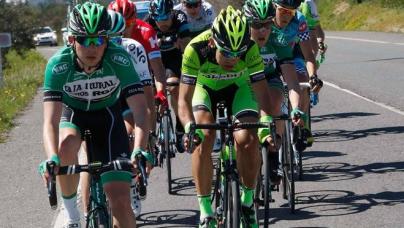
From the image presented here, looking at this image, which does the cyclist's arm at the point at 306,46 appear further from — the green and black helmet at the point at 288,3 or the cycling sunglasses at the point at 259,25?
the cycling sunglasses at the point at 259,25

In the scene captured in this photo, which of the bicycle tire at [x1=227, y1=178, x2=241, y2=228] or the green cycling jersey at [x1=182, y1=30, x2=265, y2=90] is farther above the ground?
the green cycling jersey at [x1=182, y1=30, x2=265, y2=90]

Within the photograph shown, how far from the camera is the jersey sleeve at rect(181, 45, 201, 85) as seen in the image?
6812 mm

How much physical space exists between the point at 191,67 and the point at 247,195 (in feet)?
3.44

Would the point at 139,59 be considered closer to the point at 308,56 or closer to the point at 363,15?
the point at 308,56

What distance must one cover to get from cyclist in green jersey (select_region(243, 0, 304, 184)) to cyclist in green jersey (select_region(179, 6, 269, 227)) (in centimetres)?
28

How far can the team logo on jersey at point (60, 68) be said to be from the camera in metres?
5.82

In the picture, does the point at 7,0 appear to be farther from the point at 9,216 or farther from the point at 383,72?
the point at 9,216

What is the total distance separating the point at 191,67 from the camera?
6.81 meters

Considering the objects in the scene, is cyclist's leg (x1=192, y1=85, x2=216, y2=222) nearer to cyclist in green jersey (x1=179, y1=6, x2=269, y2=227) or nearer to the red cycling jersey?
cyclist in green jersey (x1=179, y1=6, x2=269, y2=227)

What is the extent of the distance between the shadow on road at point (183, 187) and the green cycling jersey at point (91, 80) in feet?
10.6

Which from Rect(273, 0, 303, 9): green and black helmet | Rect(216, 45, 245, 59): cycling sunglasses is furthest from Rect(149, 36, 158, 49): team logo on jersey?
Rect(216, 45, 245, 59): cycling sunglasses

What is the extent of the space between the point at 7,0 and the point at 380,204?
5123 centimetres

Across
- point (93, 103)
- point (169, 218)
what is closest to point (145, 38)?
point (169, 218)

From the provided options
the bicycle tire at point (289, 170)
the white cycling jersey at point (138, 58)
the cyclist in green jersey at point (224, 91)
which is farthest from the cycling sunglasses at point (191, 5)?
the cyclist in green jersey at point (224, 91)
